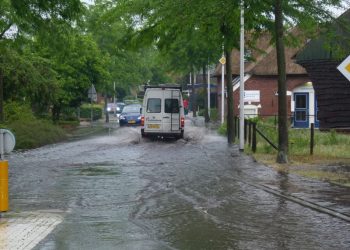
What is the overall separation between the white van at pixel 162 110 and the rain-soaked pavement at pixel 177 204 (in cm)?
943

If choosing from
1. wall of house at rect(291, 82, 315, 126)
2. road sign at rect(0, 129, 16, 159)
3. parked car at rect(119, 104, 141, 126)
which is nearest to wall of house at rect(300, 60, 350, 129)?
wall of house at rect(291, 82, 315, 126)

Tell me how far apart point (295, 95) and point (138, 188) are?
32.3 m

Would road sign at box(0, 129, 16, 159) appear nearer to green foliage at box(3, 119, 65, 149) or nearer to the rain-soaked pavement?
the rain-soaked pavement

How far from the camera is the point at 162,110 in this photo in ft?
96.7

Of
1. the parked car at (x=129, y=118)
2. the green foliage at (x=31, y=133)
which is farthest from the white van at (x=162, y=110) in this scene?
the parked car at (x=129, y=118)

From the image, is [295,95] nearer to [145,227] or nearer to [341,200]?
[341,200]

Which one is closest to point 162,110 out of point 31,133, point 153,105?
point 153,105

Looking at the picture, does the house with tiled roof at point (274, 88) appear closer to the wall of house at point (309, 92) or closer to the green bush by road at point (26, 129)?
the wall of house at point (309, 92)

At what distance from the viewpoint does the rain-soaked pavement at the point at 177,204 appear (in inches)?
336

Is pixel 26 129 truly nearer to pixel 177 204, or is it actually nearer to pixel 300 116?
pixel 177 204

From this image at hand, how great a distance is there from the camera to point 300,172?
16.0 metres

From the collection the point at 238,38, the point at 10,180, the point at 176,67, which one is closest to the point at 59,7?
the point at 10,180

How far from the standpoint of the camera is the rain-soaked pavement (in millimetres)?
8531

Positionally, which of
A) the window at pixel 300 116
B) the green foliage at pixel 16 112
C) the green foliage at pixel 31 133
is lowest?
the green foliage at pixel 31 133
